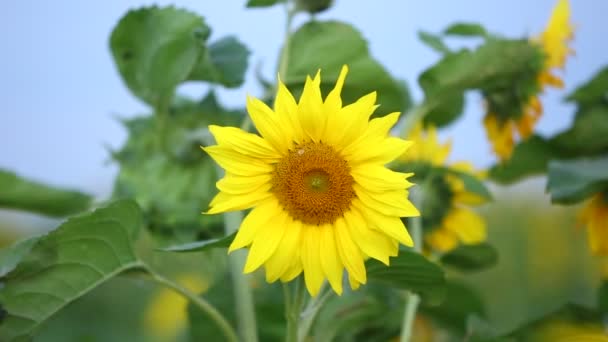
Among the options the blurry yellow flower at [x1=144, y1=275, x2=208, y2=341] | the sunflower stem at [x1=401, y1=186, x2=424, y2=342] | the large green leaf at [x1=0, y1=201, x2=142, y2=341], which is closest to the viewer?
the large green leaf at [x1=0, y1=201, x2=142, y2=341]

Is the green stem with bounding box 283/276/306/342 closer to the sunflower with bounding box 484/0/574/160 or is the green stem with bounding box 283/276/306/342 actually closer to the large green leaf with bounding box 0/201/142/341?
the large green leaf with bounding box 0/201/142/341

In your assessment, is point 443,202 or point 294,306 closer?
point 294,306

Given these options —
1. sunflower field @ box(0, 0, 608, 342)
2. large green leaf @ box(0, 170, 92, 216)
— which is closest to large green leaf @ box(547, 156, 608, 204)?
sunflower field @ box(0, 0, 608, 342)

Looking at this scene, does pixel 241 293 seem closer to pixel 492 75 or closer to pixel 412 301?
pixel 412 301

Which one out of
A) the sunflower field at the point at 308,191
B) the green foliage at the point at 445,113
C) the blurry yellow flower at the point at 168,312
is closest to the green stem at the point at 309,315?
the sunflower field at the point at 308,191

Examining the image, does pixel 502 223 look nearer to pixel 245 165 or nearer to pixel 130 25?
pixel 130 25

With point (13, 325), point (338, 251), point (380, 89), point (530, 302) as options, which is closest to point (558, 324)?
point (380, 89)

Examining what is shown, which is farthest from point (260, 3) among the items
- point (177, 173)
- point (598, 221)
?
point (598, 221)
